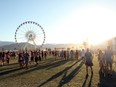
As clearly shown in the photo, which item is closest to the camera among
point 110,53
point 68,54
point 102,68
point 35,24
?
point 110,53

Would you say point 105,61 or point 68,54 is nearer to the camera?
point 105,61

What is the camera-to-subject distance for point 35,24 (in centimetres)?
5666

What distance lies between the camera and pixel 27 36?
57.4 metres

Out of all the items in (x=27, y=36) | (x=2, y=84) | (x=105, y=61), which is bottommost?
(x=2, y=84)

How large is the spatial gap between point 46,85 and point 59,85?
2.52 ft

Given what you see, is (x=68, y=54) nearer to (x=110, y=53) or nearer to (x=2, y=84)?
(x=110, y=53)

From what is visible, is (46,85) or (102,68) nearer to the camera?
(46,85)

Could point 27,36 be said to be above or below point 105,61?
above

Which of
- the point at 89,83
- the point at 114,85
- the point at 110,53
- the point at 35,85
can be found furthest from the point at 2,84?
the point at 110,53

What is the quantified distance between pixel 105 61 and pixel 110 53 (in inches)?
31.7

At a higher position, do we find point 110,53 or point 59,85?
point 110,53

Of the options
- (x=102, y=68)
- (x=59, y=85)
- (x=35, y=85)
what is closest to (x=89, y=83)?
(x=59, y=85)

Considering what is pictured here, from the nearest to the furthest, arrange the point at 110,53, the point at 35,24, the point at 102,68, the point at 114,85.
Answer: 1. the point at 114,85
2. the point at 110,53
3. the point at 102,68
4. the point at 35,24

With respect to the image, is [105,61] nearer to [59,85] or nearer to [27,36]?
[59,85]
